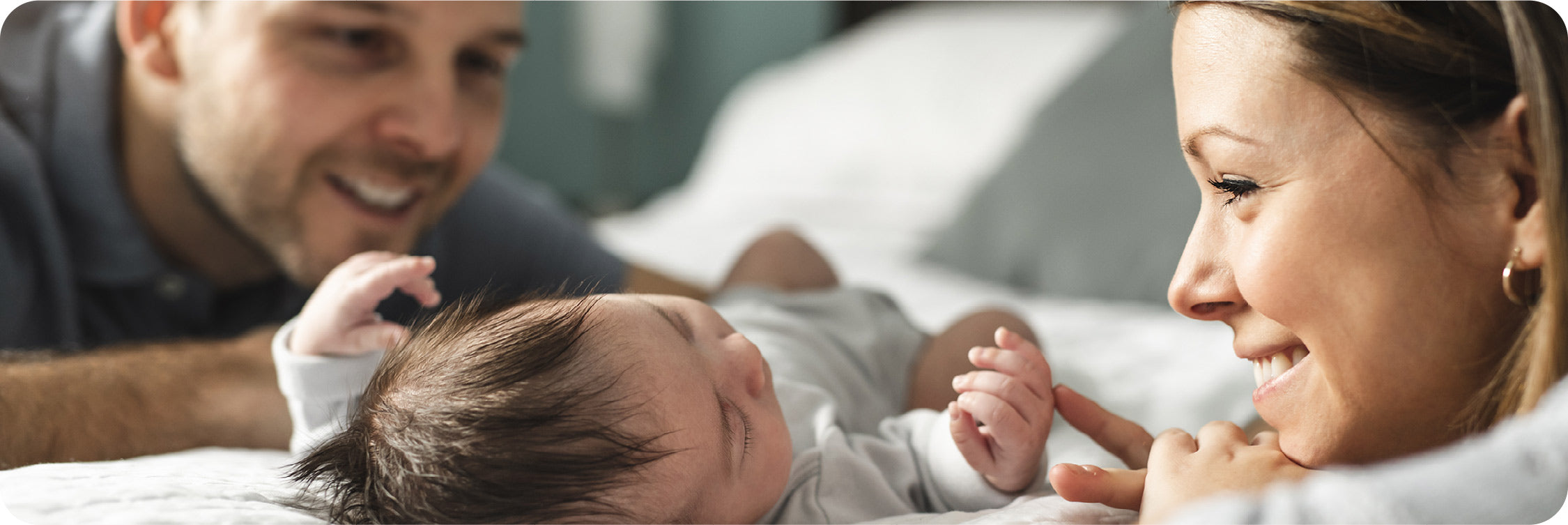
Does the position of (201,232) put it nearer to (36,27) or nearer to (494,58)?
(36,27)

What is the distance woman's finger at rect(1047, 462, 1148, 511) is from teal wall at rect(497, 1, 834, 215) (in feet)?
7.33

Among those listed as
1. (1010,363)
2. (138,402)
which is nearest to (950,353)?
(1010,363)

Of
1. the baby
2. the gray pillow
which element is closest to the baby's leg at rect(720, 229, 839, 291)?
the baby

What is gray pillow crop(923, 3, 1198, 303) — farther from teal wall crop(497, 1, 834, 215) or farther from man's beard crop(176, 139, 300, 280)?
teal wall crop(497, 1, 834, 215)

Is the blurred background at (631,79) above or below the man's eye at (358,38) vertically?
below

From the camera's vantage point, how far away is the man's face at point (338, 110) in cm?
83

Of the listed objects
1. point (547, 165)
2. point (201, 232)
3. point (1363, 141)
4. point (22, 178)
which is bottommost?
point (547, 165)

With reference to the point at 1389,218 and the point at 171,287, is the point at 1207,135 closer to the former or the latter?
the point at 1389,218

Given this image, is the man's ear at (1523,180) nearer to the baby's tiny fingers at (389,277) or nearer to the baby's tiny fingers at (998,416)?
the baby's tiny fingers at (998,416)

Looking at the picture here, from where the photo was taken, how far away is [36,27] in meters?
0.93

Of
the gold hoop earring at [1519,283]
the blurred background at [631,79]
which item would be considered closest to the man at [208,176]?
the gold hoop earring at [1519,283]

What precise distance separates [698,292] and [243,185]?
19.4 inches

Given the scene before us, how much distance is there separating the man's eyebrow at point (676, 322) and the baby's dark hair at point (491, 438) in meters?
0.05

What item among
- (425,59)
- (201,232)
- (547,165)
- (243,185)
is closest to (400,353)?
(425,59)
